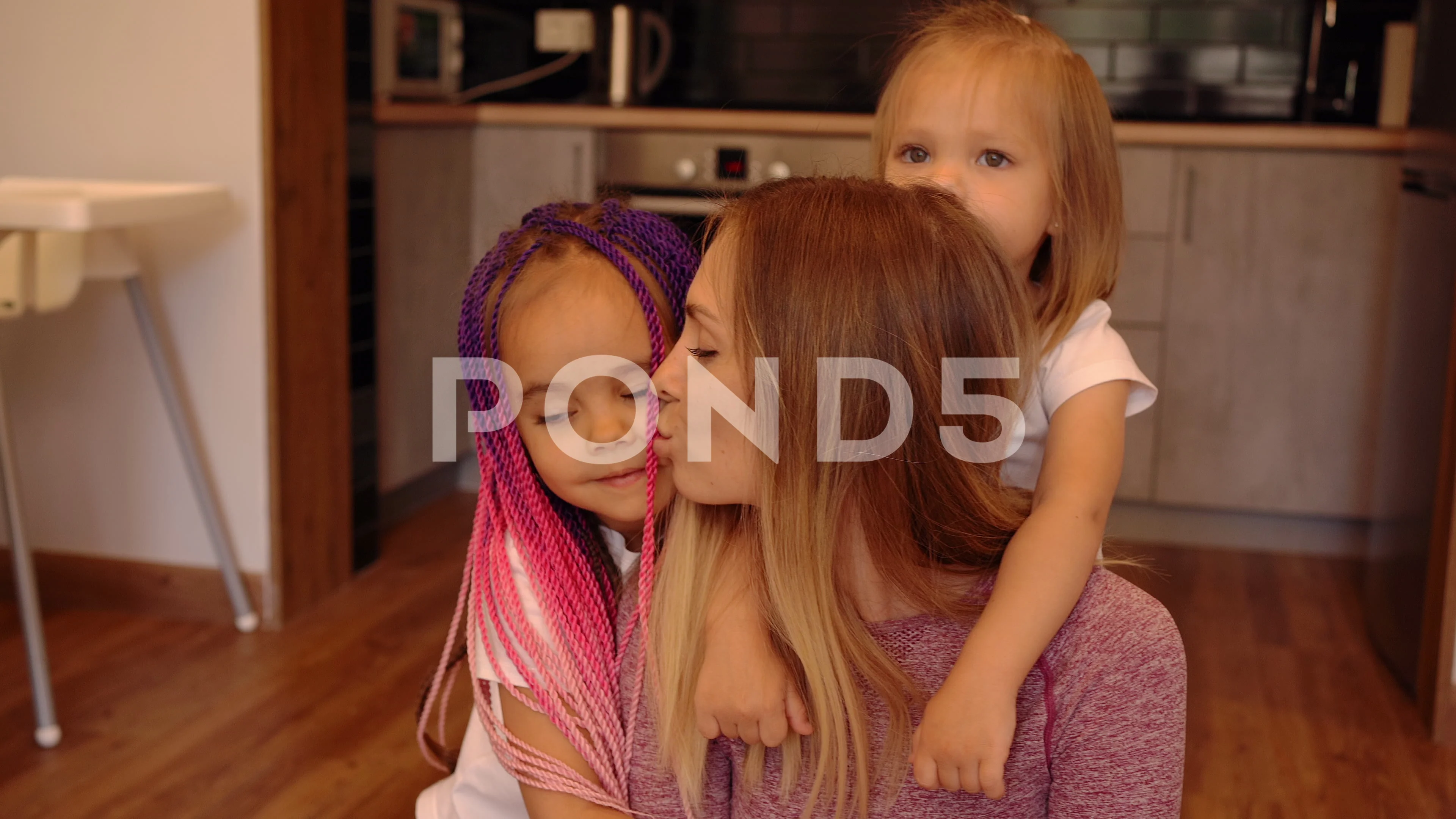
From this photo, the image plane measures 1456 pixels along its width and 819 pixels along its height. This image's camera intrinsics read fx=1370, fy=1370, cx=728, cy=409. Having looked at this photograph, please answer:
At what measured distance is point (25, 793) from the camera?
1.82 metres

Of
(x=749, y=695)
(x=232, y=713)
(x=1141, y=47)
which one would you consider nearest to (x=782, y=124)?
(x=1141, y=47)

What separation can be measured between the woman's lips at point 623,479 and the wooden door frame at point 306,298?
1.45 meters

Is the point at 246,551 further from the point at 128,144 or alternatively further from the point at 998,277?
the point at 998,277

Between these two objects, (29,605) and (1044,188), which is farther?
(29,605)

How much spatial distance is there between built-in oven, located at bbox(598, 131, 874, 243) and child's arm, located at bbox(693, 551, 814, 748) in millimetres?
2194

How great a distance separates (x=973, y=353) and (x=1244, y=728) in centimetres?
155

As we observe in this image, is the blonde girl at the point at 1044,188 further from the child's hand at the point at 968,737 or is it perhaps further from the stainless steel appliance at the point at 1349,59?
the stainless steel appliance at the point at 1349,59

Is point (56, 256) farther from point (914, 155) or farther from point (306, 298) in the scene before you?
point (914, 155)

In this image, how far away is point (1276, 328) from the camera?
2969 millimetres

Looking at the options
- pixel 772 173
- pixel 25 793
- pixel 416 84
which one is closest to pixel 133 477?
pixel 25 793

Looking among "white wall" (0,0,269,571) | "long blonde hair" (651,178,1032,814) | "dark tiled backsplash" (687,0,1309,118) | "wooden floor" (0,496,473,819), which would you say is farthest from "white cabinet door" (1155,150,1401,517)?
"long blonde hair" (651,178,1032,814)

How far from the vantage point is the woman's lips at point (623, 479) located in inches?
43.2

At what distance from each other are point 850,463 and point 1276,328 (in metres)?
2.39

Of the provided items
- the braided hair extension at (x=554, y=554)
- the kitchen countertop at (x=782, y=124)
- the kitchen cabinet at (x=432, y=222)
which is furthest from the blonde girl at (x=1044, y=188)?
the kitchen cabinet at (x=432, y=222)
